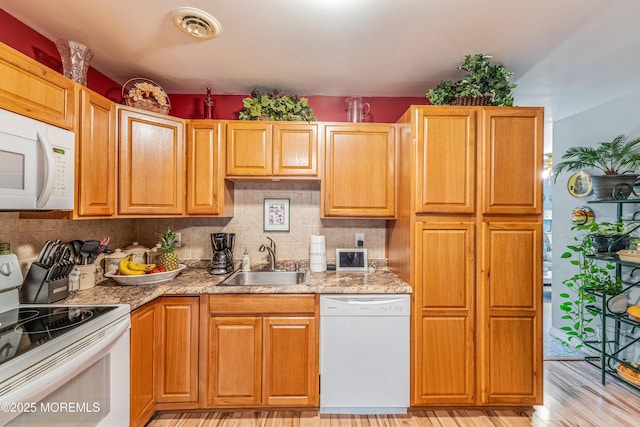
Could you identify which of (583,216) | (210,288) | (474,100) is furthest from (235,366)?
(583,216)

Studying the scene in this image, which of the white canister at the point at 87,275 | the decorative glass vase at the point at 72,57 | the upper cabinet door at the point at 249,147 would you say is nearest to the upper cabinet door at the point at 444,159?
the upper cabinet door at the point at 249,147

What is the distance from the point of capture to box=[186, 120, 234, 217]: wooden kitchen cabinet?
7.28 feet

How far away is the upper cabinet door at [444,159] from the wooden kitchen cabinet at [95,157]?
2.07 m

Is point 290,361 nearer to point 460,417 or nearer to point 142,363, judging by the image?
point 142,363

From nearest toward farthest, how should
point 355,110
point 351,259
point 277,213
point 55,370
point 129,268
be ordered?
point 55,370 → point 129,268 → point 355,110 → point 351,259 → point 277,213

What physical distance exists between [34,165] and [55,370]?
904 millimetres

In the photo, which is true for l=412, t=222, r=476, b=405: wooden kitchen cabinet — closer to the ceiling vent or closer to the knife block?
the ceiling vent

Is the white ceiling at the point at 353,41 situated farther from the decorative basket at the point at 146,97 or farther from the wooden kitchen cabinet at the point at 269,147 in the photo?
the wooden kitchen cabinet at the point at 269,147

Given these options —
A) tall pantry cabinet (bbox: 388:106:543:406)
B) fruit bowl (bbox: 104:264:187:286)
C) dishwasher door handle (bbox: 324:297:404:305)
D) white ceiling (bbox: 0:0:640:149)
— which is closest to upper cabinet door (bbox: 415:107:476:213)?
tall pantry cabinet (bbox: 388:106:543:406)

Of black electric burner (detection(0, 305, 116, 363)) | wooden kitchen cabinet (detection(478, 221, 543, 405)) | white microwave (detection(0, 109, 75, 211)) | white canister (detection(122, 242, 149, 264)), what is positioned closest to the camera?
black electric burner (detection(0, 305, 116, 363))

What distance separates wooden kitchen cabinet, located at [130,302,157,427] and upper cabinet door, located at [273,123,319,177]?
51.7 inches

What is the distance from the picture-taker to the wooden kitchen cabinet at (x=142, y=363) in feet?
5.33

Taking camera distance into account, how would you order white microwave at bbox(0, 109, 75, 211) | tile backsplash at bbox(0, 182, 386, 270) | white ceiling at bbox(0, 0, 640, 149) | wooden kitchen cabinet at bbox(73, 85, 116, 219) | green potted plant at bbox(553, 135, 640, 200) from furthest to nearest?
1. tile backsplash at bbox(0, 182, 386, 270)
2. green potted plant at bbox(553, 135, 640, 200)
3. wooden kitchen cabinet at bbox(73, 85, 116, 219)
4. white ceiling at bbox(0, 0, 640, 149)
5. white microwave at bbox(0, 109, 75, 211)

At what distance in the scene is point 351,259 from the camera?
2.44 meters
